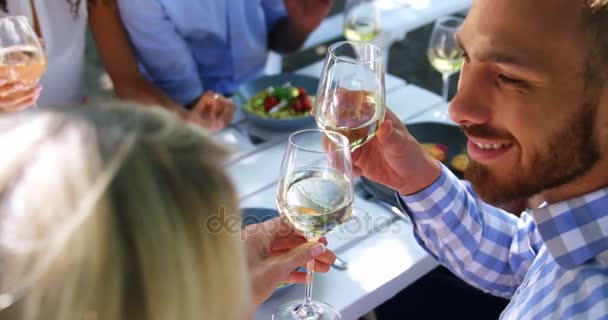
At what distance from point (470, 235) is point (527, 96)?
35 cm

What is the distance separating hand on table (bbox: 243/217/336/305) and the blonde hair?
401 millimetres

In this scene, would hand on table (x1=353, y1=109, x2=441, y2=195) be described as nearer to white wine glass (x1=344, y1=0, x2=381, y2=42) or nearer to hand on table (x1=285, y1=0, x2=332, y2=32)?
white wine glass (x1=344, y1=0, x2=381, y2=42)

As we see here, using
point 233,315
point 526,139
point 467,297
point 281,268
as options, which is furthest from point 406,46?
point 233,315

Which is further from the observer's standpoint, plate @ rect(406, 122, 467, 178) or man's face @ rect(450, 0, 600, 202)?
plate @ rect(406, 122, 467, 178)

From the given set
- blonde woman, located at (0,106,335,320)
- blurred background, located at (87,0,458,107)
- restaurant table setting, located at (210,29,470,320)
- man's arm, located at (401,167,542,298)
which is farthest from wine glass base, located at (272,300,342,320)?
blurred background, located at (87,0,458,107)

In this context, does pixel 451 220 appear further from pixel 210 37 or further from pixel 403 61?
pixel 403 61

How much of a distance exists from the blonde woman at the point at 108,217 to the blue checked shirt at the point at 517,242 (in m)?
0.69

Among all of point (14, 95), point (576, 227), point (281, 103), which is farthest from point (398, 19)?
point (576, 227)

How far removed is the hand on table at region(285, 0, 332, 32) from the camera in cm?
239

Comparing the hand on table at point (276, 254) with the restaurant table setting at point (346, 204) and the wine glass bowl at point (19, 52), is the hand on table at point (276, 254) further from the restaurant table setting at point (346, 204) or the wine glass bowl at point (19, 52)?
the wine glass bowl at point (19, 52)

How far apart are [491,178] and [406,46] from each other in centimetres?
321

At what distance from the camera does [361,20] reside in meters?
2.19

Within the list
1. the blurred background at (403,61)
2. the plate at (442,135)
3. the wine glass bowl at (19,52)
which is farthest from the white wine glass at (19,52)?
the blurred background at (403,61)

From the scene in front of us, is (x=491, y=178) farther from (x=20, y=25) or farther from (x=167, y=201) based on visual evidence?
(x=20, y=25)
